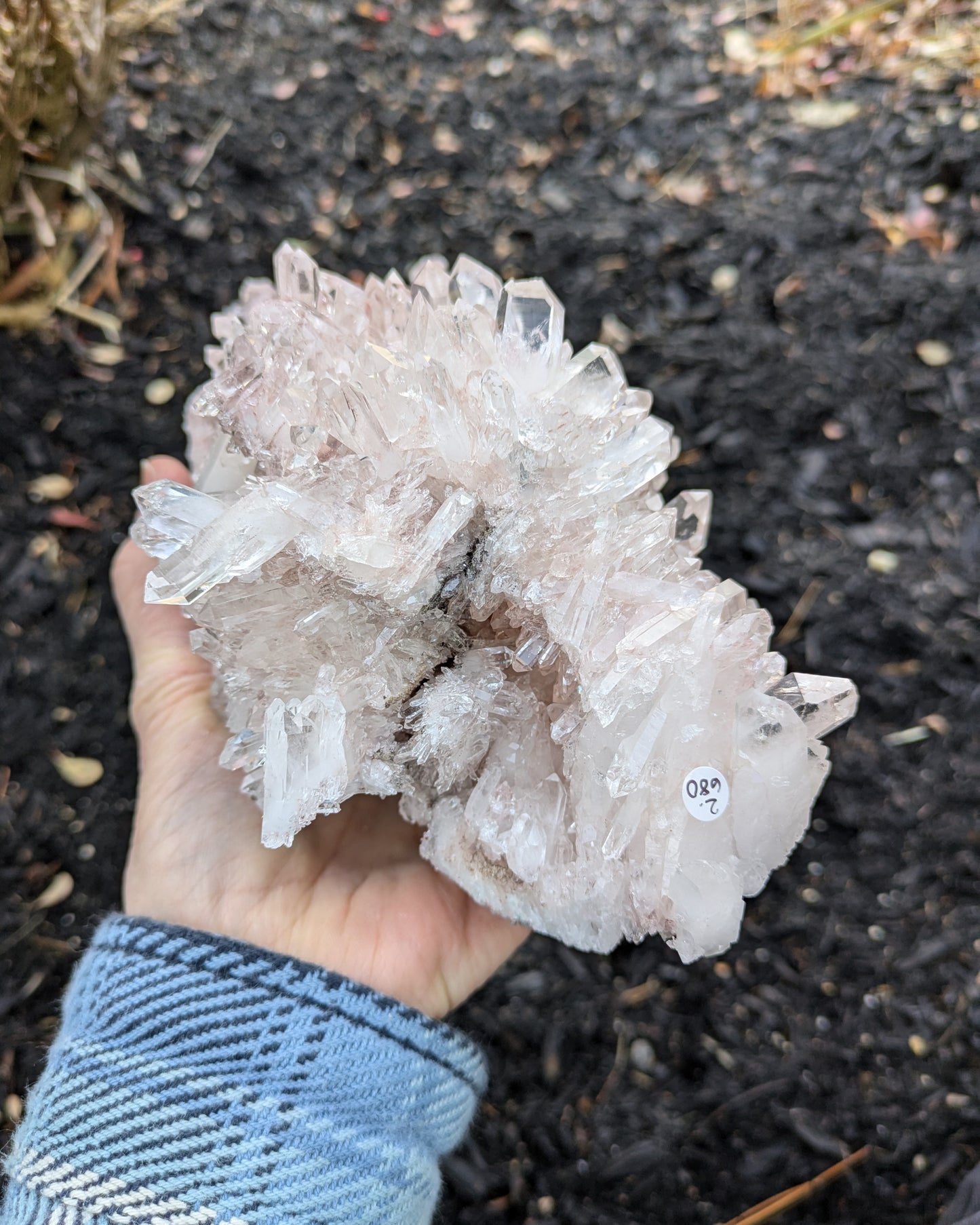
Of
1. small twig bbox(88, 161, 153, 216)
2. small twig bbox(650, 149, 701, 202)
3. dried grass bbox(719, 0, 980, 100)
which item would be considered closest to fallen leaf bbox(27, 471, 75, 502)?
small twig bbox(88, 161, 153, 216)

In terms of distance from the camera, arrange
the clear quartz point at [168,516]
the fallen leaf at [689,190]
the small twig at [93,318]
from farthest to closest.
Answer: the fallen leaf at [689,190]
the small twig at [93,318]
the clear quartz point at [168,516]

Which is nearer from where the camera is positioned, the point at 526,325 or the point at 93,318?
the point at 526,325

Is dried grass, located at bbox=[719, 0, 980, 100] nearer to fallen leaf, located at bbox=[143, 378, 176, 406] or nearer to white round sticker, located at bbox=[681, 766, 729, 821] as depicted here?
fallen leaf, located at bbox=[143, 378, 176, 406]

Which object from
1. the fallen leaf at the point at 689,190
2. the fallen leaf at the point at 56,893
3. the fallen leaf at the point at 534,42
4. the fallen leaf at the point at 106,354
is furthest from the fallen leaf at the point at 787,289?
the fallen leaf at the point at 56,893

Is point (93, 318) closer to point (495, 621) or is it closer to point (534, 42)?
point (534, 42)

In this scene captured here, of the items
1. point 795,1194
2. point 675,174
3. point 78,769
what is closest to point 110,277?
point 78,769

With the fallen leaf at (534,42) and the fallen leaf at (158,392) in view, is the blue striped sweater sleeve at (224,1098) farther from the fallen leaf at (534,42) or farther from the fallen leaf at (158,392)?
the fallen leaf at (534,42)

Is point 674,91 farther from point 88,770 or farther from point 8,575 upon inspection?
point 88,770
